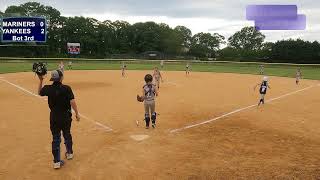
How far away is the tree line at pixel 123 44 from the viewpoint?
86.1m

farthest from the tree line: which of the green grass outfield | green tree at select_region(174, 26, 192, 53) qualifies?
the green grass outfield

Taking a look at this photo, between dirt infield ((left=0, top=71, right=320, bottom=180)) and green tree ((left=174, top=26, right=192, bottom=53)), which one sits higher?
green tree ((left=174, top=26, right=192, bottom=53))

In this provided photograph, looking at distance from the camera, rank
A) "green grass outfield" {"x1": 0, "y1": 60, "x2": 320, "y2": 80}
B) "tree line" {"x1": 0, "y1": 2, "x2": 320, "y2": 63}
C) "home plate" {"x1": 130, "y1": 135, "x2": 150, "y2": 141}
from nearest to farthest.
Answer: "home plate" {"x1": 130, "y1": 135, "x2": 150, "y2": 141}, "green grass outfield" {"x1": 0, "y1": 60, "x2": 320, "y2": 80}, "tree line" {"x1": 0, "y1": 2, "x2": 320, "y2": 63}

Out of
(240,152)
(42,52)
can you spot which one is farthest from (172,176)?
(42,52)

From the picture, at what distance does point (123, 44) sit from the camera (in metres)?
119

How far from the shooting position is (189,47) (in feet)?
466
